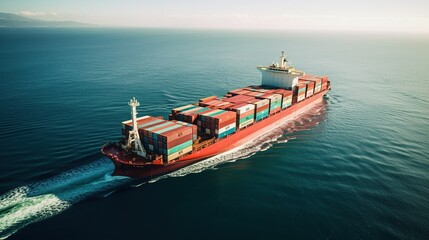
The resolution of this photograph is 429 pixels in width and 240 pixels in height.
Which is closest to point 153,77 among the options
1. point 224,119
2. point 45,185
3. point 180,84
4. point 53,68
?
point 180,84

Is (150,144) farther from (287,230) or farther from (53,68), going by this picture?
(53,68)

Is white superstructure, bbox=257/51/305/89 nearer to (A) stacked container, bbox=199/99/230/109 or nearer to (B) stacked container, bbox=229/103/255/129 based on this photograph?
(B) stacked container, bbox=229/103/255/129

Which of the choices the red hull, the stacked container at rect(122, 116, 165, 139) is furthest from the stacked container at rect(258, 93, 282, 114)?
the stacked container at rect(122, 116, 165, 139)

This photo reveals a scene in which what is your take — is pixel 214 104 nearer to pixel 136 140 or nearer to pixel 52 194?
pixel 136 140

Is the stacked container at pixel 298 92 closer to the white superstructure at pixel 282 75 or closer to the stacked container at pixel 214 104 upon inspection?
the white superstructure at pixel 282 75

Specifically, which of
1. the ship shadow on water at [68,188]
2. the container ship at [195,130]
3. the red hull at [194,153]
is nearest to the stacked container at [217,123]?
the container ship at [195,130]

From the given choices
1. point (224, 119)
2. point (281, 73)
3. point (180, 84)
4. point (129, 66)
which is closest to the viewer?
point (224, 119)

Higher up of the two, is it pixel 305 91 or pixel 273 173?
pixel 305 91

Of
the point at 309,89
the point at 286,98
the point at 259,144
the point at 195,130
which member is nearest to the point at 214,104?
the point at 195,130
